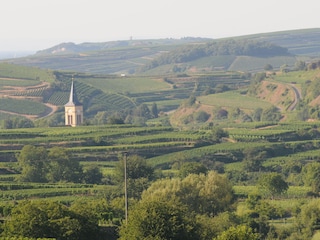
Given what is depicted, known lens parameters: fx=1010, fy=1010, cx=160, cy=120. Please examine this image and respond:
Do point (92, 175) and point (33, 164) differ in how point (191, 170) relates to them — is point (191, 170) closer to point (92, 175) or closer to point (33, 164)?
point (92, 175)

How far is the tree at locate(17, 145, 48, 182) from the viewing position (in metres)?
81.2

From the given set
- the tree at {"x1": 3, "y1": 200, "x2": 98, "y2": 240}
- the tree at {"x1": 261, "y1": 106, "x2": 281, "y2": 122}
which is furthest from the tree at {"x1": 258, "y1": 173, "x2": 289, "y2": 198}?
the tree at {"x1": 261, "y1": 106, "x2": 281, "y2": 122}

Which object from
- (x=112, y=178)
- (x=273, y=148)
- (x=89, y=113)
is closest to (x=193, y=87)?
(x=89, y=113)

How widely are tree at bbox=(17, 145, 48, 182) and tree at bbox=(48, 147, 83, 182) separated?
652mm

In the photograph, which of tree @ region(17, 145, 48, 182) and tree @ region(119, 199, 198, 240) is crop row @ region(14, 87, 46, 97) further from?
tree @ region(119, 199, 198, 240)

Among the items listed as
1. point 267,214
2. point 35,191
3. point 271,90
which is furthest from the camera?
point 271,90

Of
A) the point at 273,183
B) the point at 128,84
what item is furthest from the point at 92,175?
the point at 128,84

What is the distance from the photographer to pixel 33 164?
83.3m

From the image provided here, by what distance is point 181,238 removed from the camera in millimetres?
48594

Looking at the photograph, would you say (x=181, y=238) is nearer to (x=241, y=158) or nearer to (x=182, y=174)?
(x=182, y=174)

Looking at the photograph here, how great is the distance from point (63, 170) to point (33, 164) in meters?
2.69

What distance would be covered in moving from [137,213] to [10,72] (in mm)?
136137

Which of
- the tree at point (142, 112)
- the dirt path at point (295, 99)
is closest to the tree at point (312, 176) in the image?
the dirt path at point (295, 99)

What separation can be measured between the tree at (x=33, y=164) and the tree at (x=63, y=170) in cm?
65
